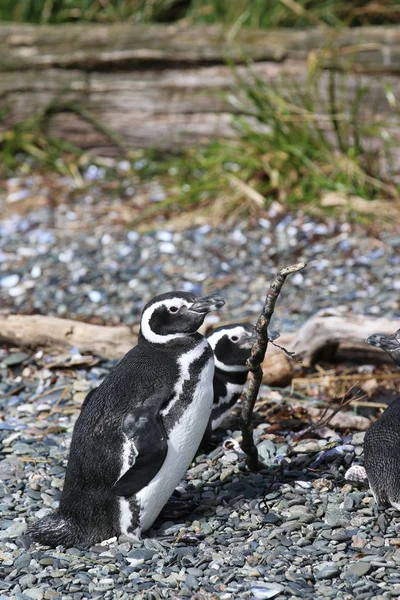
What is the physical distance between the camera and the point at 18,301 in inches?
245

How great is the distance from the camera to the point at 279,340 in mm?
4801

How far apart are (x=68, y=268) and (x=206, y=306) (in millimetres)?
3545

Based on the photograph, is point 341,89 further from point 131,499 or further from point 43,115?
point 131,499

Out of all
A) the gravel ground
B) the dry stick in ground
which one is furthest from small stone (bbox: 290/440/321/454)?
the dry stick in ground

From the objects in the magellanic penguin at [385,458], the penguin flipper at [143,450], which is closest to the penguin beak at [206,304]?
the penguin flipper at [143,450]

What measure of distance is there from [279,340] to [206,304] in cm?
157

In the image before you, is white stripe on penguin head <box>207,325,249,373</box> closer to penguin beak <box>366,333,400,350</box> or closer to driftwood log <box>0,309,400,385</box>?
driftwood log <box>0,309,400,385</box>

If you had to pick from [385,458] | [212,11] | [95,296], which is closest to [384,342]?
[385,458]

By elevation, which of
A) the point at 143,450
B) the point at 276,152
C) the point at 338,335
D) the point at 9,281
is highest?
the point at 143,450

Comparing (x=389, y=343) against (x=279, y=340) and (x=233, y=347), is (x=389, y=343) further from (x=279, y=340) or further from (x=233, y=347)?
(x=279, y=340)

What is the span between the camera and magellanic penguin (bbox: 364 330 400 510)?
3182mm

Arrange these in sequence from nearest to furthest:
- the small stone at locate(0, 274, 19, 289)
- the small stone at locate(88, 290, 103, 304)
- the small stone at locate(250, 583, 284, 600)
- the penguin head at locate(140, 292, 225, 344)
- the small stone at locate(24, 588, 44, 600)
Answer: the small stone at locate(250, 583, 284, 600) → the small stone at locate(24, 588, 44, 600) → the penguin head at locate(140, 292, 225, 344) → the small stone at locate(88, 290, 103, 304) → the small stone at locate(0, 274, 19, 289)

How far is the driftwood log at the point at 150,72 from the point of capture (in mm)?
7645

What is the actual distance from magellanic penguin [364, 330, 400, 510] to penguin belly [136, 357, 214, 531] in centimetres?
59
